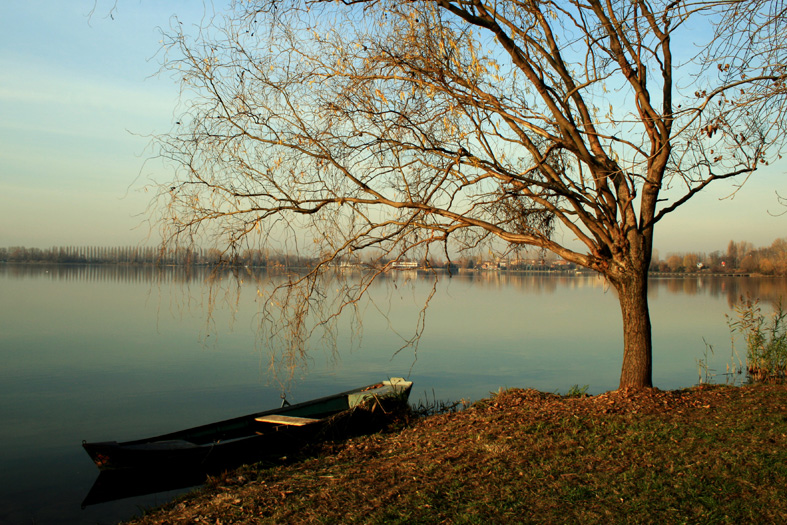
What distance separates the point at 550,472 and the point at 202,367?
11.8 m

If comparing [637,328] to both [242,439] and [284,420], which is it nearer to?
[284,420]

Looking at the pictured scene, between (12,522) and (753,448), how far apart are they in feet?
26.2

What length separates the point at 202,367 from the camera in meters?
15.2

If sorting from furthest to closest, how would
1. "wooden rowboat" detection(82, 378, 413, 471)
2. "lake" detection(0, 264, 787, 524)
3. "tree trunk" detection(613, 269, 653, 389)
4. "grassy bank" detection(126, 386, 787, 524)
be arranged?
"lake" detection(0, 264, 787, 524) < "tree trunk" detection(613, 269, 653, 389) < "wooden rowboat" detection(82, 378, 413, 471) < "grassy bank" detection(126, 386, 787, 524)

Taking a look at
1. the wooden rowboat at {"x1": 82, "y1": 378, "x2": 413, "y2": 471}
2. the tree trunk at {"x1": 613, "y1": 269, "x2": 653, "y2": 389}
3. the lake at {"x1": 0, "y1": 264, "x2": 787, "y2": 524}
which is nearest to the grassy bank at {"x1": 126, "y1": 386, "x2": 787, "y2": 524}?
the tree trunk at {"x1": 613, "y1": 269, "x2": 653, "y2": 389}

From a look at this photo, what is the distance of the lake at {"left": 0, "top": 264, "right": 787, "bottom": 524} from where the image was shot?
27.4ft

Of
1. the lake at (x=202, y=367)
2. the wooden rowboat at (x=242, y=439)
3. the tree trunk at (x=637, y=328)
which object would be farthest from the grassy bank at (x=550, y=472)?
the lake at (x=202, y=367)

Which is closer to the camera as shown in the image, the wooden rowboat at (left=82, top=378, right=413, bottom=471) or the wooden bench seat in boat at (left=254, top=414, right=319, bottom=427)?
the wooden rowboat at (left=82, top=378, right=413, bottom=471)

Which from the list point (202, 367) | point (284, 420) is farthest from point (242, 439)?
point (202, 367)

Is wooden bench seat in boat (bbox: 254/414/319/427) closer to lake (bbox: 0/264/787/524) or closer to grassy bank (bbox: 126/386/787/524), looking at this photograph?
grassy bank (bbox: 126/386/787/524)

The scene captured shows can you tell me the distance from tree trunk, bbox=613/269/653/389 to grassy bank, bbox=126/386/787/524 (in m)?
0.45

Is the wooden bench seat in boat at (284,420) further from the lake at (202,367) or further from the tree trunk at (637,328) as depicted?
the tree trunk at (637,328)

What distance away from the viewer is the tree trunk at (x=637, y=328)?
7891 millimetres

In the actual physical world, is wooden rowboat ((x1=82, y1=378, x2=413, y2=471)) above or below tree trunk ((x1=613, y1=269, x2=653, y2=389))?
below
